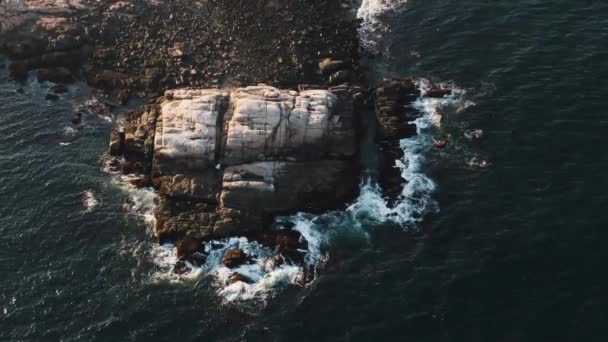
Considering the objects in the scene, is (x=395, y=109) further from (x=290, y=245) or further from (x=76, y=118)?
(x=76, y=118)

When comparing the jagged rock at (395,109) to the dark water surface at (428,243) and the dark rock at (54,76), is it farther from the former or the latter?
the dark rock at (54,76)

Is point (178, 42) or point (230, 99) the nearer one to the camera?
point (230, 99)

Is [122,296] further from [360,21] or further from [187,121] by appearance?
[360,21]

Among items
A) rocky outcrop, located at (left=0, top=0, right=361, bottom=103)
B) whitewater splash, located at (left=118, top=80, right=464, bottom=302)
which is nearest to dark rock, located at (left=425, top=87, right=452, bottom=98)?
whitewater splash, located at (left=118, top=80, right=464, bottom=302)

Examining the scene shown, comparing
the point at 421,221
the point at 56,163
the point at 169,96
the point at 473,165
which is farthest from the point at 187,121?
the point at 473,165

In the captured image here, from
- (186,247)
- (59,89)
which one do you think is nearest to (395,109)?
(186,247)

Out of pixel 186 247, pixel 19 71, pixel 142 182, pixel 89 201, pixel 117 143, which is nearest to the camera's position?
pixel 186 247

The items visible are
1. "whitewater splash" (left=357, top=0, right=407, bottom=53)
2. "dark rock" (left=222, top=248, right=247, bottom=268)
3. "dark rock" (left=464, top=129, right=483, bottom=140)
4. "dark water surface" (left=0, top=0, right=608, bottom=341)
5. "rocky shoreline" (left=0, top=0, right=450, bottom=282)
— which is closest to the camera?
"dark water surface" (left=0, top=0, right=608, bottom=341)

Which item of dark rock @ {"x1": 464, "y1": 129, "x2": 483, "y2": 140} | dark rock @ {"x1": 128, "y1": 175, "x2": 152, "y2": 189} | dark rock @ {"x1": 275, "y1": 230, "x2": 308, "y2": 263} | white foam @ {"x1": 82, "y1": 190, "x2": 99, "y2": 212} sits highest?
dark rock @ {"x1": 464, "y1": 129, "x2": 483, "y2": 140}

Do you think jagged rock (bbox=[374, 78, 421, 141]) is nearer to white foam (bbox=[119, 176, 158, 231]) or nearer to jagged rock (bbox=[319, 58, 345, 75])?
jagged rock (bbox=[319, 58, 345, 75])
